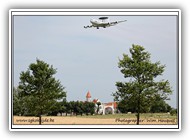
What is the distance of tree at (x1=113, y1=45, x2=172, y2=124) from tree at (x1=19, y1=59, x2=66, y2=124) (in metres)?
0.91

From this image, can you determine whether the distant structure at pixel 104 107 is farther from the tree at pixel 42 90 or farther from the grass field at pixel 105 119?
the tree at pixel 42 90

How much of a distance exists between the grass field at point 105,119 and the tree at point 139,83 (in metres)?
0.14

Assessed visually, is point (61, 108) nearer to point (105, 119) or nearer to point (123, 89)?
point (105, 119)

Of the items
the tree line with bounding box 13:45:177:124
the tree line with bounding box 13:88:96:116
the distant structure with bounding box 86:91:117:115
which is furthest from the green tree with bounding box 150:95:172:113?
the tree line with bounding box 13:88:96:116

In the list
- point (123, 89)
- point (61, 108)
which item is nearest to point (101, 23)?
point (123, 89)

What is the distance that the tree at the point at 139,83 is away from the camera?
795 cm

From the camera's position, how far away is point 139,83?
7992 millimetres

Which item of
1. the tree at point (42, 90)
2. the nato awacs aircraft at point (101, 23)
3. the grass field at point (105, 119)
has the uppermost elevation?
the nato awacs aircraft at point (101, 23)

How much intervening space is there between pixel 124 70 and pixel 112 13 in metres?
0.88

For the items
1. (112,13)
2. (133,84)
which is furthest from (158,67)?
(112,13)

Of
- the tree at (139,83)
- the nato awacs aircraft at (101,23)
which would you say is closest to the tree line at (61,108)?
the tree at (139,83)

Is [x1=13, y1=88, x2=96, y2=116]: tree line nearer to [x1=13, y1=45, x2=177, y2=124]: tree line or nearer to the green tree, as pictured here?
[x1=13, y1=45, x2=177, y2=124]: tree line

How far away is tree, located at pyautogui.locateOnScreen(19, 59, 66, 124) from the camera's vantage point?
26.0 ft
